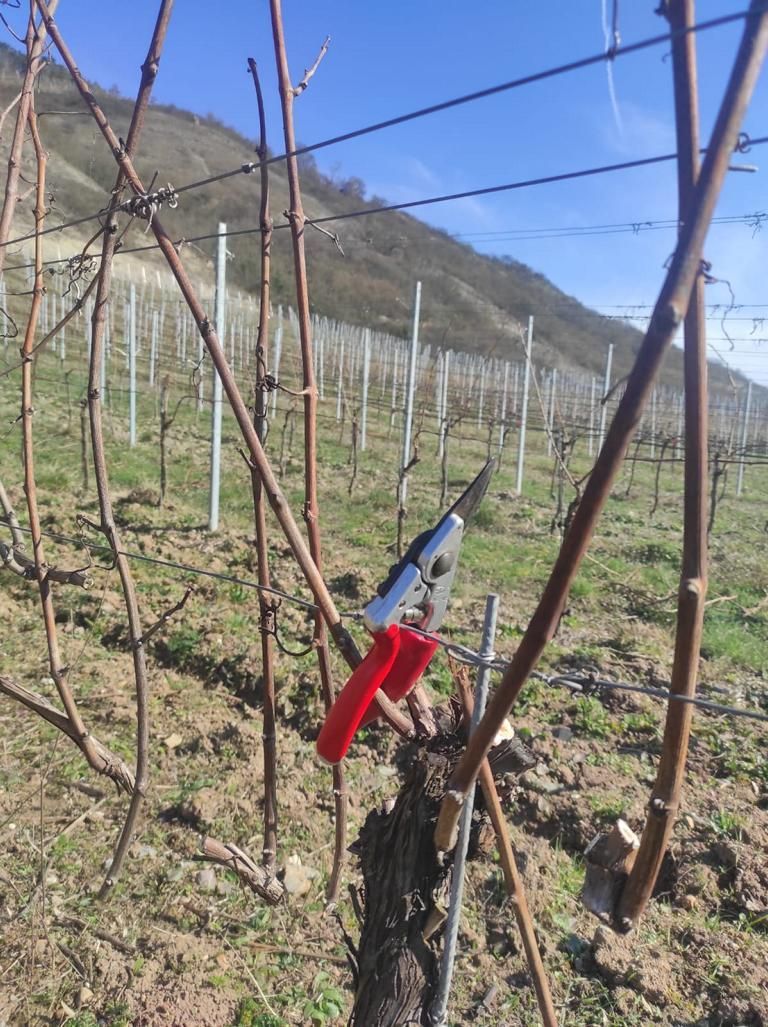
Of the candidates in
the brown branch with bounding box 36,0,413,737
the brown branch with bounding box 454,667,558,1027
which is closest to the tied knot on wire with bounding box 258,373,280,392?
the brown branch with bounding box 36,0,413,737

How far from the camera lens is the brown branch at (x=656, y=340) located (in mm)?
581

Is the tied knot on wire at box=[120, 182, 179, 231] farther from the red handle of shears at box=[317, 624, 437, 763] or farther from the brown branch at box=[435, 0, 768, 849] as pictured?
the brown branch at box=[435, 0, 768, 849]

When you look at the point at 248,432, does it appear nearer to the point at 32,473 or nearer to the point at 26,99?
the point at 32,473

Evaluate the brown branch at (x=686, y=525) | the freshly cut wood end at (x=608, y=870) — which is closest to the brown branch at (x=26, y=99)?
the brown branch at (x=686, y=525)

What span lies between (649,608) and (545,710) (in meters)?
2.85

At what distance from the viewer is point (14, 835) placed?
2.66 metres

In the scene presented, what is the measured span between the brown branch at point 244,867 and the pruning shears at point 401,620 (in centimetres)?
92

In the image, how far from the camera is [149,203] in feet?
4.84

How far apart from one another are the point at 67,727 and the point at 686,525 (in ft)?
6.09

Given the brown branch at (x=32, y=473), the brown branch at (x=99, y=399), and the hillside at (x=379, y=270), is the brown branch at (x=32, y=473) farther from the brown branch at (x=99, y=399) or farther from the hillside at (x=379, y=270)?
the hillside at (x=379, y=270)

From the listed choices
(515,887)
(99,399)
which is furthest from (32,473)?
(515,887)

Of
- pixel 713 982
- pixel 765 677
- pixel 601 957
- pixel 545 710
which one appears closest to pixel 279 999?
pixel 601 957

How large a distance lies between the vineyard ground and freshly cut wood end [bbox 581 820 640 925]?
510 mm

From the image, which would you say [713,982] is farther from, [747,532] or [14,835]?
[747,532]
